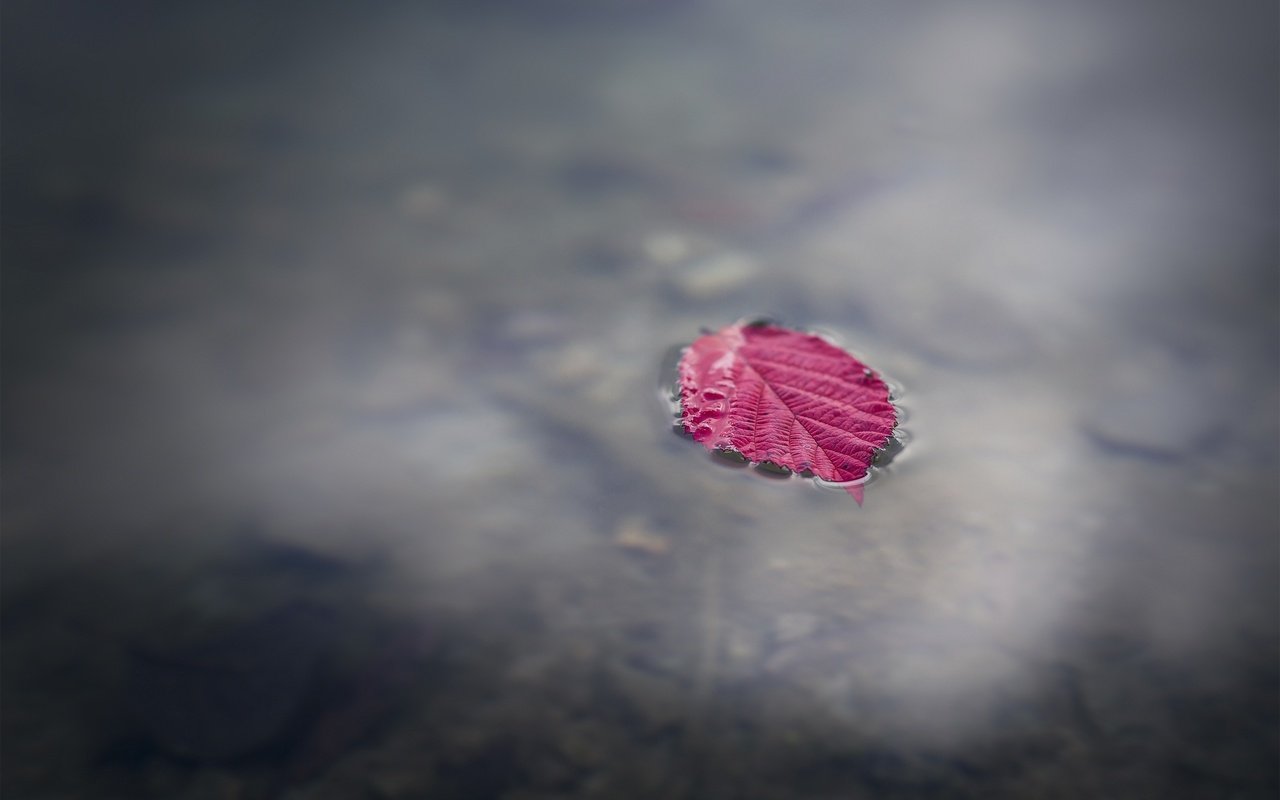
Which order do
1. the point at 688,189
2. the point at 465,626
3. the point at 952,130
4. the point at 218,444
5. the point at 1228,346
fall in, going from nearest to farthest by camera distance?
the point at 465,626
the point at 218,444
the point at 1228,346
the point at 688,189
the point at 952,130

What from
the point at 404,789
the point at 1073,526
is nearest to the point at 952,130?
the point at 1073,526

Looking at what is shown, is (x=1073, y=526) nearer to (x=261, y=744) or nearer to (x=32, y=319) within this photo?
(x=261, y=744)

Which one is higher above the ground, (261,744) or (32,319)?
(32,319)

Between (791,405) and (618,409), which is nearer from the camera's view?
(791,405)

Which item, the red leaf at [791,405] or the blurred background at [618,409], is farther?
the red leaf at [791,405]
